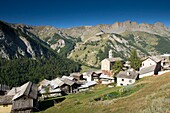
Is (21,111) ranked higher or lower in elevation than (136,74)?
lower

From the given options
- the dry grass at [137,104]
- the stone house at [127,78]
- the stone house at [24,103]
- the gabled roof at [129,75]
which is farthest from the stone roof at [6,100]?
the gabled roof at [129,75]

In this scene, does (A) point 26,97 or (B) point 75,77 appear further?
(B) point 75,77

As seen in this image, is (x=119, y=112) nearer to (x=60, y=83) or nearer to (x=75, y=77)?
(x=60, y=83)

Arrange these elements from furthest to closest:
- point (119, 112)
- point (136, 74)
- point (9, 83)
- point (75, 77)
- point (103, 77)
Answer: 1. point (9, 83)
2. point (75, 77)
3. point (103, 77)
4. point (136, 74)
5. point (119, 112)

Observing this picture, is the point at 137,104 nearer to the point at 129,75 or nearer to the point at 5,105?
the point at 5,105

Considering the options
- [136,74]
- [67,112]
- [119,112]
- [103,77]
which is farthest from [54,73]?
[119,112]

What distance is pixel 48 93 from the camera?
84688 millimetres

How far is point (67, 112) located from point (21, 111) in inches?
616

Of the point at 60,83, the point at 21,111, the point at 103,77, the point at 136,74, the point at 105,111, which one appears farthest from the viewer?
the point at 103,77

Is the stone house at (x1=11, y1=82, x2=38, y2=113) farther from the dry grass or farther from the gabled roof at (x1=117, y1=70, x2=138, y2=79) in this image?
the gabled roof at (x1=117, y1=70, x2=138, y2=79)

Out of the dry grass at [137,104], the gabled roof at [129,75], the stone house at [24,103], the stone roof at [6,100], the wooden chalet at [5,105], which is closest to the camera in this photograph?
the dry grass at [137,104]

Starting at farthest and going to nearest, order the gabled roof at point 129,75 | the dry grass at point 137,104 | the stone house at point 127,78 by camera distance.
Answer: the gabled roof at point 129,75, the stone house at point 127,78, the dry grass at point 137,104

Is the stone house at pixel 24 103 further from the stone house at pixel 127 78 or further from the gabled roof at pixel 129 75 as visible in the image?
the gabled roof at pixel 129 75

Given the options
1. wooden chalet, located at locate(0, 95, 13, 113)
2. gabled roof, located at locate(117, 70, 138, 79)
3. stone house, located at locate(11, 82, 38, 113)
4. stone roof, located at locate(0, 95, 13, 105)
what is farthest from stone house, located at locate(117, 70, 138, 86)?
wooden chalet, located at locate(0, 95, 13, 113)
